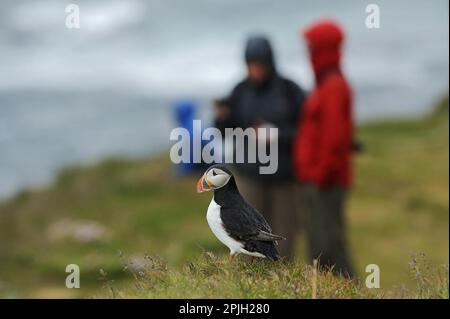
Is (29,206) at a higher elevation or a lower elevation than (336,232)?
higher

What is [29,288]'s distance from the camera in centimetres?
1432

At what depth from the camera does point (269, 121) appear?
959cm

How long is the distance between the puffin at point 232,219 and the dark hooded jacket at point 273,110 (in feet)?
17.8

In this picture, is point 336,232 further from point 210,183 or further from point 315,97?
point 210,183

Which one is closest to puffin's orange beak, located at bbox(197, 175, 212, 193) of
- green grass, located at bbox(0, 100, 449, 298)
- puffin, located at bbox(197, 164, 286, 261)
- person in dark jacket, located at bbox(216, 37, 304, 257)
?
puffin, located at bbox(197, 164, 286, 261)

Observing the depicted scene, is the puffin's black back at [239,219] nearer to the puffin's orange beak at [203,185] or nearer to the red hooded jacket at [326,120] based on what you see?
the puffin's orange beak at [203,185]

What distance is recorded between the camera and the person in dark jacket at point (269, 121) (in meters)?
9.59

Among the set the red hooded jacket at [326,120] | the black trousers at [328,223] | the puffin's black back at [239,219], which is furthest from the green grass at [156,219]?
the puffin's black back at [239,219]

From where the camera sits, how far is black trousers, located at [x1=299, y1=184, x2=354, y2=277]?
9.38 meters

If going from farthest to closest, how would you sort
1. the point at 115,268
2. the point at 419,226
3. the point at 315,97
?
1. the point at 419,226
2. the point at 115,268
3. the point at 315,97

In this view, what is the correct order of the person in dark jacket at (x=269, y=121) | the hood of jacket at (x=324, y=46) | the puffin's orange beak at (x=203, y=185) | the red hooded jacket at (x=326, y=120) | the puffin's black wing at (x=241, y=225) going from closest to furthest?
the puffin's orange beak at (x=203, y=185) < the puffin's black wing at (x=241, y=225) < the red hooded jacket at (x=326, y=120) < the hood of jacket at (x=324, y=46) < the person in dark jacket at (x=269, y=121)
